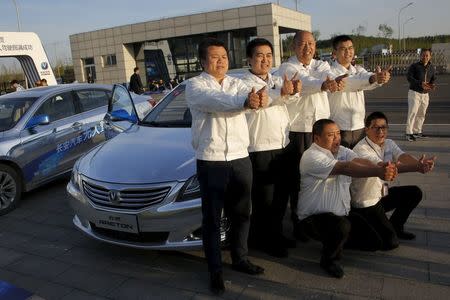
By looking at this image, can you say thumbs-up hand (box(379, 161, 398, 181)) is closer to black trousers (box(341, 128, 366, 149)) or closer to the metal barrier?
black trousers (box(341, 128, 366, 149))

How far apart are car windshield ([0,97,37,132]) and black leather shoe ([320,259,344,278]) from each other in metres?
4.50

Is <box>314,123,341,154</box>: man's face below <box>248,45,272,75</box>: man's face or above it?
below

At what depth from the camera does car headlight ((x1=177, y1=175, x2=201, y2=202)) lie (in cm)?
339

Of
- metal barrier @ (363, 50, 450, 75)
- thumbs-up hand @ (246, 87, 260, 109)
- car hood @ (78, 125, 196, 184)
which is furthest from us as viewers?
metal barrier @ (363, 50, 450, 75)

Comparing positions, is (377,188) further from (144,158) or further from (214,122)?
(144,158)

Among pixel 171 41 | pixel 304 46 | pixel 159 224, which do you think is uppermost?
pixel 171 41

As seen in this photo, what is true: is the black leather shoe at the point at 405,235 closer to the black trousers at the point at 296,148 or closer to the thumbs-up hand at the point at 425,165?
the thumbs-up hand at the point at 425,165

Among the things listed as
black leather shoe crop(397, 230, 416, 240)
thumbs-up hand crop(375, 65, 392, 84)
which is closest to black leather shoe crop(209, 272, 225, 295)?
black leather shoe crop(397, 230, 416, 240)

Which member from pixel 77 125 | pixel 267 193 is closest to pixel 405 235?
pixel 267 193

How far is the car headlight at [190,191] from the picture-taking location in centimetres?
339

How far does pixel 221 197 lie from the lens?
10.2 ft

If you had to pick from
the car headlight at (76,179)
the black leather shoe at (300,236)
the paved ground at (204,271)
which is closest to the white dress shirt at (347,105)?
the black leather shoe at (300,236)

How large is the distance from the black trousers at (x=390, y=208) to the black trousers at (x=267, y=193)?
638 mm

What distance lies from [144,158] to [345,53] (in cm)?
207
